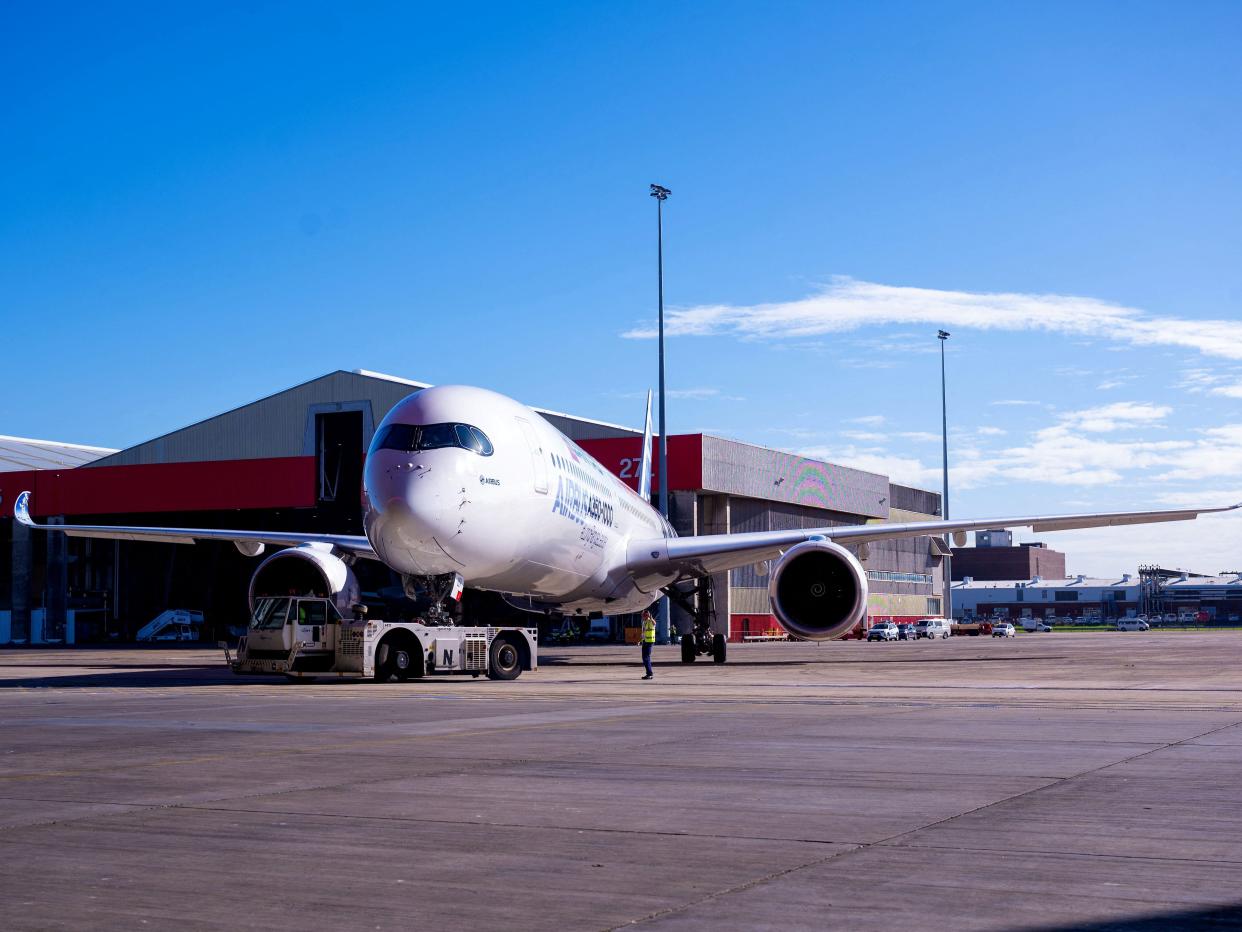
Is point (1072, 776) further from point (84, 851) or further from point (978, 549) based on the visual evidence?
point (978, 549)

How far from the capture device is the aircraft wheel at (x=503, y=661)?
25.0m

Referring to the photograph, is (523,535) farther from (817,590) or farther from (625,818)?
(625,818)

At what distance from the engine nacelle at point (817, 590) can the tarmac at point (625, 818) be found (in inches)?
429

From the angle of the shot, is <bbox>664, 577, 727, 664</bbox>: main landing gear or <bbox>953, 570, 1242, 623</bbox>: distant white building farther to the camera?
<bbox>953, 570, 1242, 623</bbox>: distant white building

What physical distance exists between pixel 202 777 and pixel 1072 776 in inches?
253

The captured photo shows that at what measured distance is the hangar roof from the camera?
7394 cm

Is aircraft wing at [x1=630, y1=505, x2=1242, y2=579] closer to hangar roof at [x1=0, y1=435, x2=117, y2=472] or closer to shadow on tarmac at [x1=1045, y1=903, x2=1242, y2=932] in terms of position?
shadow on tarmac at [x1=1045, y1=903, x2=1242, y2=932]

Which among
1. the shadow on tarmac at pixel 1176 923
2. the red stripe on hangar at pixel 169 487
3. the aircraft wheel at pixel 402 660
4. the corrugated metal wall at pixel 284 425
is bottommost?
the aircraft wheel at pixel 402 660

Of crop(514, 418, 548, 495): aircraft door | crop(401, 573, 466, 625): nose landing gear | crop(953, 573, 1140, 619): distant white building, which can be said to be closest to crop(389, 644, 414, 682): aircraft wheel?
crop(401, 573, 466, 625): nose landing gear

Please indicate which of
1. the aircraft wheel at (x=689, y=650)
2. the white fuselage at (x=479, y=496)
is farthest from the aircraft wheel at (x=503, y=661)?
the aircraft wheel at (x=689, y=650)

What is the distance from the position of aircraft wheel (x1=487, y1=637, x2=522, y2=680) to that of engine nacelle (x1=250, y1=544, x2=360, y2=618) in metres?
3.57

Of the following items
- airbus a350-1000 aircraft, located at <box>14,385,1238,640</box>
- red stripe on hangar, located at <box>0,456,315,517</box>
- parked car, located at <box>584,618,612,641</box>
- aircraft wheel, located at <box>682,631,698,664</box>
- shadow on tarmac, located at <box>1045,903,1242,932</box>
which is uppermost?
red stripe on hangar, located at <box>0,456,315,517</box>

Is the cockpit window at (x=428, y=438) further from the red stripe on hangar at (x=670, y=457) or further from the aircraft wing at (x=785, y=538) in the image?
the red stripe on hangar at (x=670, y=457)

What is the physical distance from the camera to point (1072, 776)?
30.9 feet
